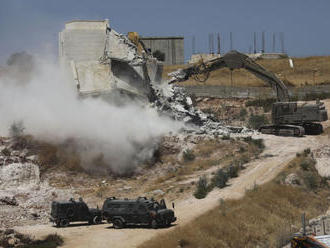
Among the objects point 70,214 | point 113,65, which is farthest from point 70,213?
point 113,65

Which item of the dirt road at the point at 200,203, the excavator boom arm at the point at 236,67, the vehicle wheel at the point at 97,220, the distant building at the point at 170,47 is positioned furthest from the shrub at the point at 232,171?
the distant building at the point at 170,47

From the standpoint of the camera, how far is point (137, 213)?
1035 inches

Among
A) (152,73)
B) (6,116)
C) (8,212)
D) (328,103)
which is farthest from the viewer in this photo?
(328,103)

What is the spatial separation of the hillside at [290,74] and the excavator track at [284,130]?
32.1m

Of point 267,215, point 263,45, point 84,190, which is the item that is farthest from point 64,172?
point 263,45

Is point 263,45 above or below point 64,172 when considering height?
above

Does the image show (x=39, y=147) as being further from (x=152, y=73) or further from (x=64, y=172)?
(x=152, y=73)

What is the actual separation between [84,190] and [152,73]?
573 inches

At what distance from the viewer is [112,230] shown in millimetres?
26359

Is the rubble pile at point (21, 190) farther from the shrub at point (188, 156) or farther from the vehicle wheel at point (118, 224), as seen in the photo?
the shrub at point (188, 156)

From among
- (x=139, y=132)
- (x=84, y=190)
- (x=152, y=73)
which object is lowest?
(x=84, y=190)

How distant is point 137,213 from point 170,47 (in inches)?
3492

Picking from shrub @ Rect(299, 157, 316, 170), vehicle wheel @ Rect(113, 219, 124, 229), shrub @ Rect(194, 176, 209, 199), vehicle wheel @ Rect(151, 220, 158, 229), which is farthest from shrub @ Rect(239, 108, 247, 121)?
vehicle wheel @ Rect(151, 220, 158, 229)

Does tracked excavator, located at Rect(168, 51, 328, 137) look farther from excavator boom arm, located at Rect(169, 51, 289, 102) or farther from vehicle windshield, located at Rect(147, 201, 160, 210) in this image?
vehicle windshield, located at Rect(147, 201, 160, 210)
